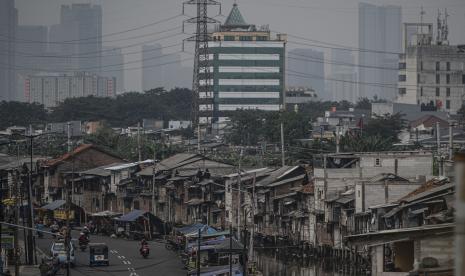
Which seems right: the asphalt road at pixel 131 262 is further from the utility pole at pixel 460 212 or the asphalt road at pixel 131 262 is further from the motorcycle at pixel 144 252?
the utility pole at pixel 460 212

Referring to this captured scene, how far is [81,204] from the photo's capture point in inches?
3120

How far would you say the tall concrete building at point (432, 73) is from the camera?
140 meters

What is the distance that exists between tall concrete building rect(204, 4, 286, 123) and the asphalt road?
11998 centimetres

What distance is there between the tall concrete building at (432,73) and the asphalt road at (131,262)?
3316 inches

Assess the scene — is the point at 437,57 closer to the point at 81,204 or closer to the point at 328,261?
the point at 81,204

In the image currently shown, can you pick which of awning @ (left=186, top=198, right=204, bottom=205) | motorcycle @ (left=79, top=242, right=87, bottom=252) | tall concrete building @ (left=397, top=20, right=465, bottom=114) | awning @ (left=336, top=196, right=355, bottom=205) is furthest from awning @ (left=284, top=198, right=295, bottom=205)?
tall concrete building @ (left=397, top=20, right=465, bottom=114)

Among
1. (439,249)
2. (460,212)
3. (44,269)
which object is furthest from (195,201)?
(460,212)

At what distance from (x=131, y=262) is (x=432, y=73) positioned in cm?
9886

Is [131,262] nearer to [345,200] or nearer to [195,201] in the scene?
[345,200]

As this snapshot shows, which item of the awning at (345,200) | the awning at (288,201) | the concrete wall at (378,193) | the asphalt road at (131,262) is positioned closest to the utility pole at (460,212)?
the asphalt road at (131,262)

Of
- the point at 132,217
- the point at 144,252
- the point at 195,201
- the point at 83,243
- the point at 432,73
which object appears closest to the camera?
the point at 144,252

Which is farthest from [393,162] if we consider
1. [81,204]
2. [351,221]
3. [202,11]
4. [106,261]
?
[202,11]

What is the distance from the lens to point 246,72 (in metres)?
178

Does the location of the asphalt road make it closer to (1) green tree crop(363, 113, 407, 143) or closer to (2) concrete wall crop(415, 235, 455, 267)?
(2) concrete wall crop(415, 235, 455, 267)
